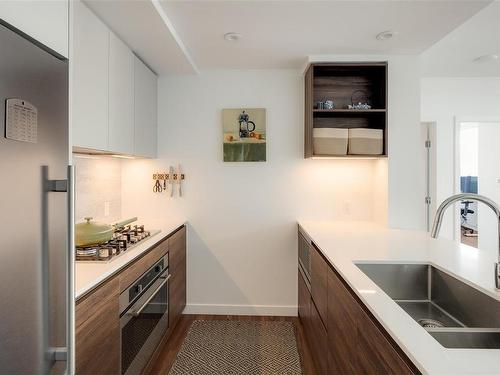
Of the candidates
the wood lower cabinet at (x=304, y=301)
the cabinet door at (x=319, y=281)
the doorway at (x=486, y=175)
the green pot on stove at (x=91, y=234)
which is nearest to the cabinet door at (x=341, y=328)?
the cabinet door at (x=319, y=281)

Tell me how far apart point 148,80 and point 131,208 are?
120cm

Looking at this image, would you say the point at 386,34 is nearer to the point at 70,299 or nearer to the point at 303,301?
the point at 303,301

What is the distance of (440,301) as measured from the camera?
158 cm

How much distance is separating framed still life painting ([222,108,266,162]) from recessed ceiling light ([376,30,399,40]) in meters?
1.13

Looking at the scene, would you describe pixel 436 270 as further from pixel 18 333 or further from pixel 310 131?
pixel 18 333

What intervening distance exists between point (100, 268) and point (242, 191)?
1771 millimetres

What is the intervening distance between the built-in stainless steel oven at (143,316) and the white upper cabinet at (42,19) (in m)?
1.17

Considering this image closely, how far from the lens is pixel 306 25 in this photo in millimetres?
2158

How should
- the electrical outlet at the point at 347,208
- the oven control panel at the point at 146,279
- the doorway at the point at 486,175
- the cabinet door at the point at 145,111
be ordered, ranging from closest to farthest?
the oven control panel at the point at 146,279, the cabinet door at the point at 145,111, the electrical outlet at the point at 347,208, the doorway at the point at 486,175

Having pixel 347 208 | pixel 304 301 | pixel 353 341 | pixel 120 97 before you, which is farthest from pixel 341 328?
pixel 120 97

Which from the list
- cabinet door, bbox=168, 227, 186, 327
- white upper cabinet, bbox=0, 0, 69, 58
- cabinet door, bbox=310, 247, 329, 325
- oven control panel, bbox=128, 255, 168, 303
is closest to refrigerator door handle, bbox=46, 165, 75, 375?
white upper cabinet, bbox=0, 0, 69, 58

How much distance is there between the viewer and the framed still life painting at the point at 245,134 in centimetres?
305

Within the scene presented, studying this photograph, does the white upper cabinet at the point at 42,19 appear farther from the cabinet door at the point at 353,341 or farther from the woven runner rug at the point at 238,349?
the woven runner rug at the point at 238,349

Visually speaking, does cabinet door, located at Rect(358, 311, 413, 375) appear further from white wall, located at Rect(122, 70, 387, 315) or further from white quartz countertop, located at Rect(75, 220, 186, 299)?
white wall, located at Rect(122, 70, 387, 315)
